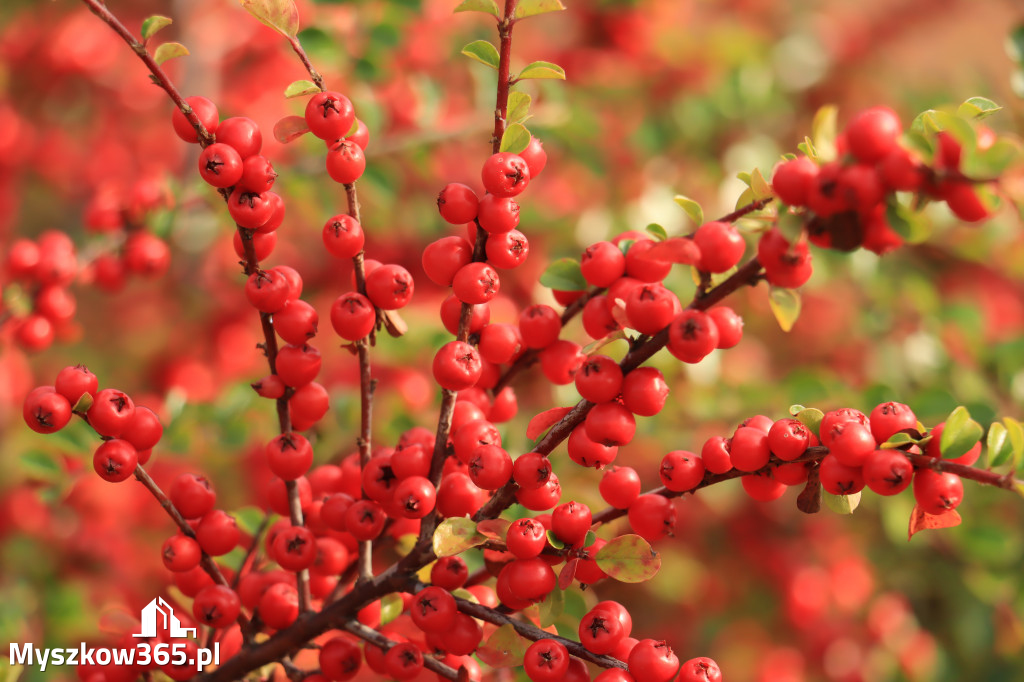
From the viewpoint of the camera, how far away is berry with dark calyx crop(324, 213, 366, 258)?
69 centimetres

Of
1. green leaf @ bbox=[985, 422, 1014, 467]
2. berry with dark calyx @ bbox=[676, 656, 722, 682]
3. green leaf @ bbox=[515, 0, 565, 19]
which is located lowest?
berry with dark calyx @ bbox=[676, 656, 722, 682]

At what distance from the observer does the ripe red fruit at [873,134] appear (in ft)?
1.73

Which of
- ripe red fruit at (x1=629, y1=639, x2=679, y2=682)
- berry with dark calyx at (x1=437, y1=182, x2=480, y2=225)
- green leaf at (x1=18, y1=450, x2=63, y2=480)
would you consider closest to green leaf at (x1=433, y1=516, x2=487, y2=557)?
ripe red fruit at (x1=629, y1=639, x2=679, y2=682)

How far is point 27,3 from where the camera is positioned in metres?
2.14

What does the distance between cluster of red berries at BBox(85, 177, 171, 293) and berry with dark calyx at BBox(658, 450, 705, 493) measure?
896 mm

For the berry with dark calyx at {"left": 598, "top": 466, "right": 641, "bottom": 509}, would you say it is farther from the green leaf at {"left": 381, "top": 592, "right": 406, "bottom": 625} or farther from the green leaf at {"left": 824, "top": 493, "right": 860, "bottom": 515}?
the green leaf at {"left": 381, "top": 592, "right": 406, "bottom": 625}

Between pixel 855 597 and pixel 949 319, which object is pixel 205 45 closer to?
pixel 949 319

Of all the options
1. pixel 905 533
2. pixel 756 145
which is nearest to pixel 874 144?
pixel 905 533

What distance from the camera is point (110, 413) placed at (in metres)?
0.72

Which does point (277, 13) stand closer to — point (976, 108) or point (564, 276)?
point (564, 276)

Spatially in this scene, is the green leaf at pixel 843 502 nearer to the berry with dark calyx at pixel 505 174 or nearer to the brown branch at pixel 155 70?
the berry with dark calyx at pixel 505 174

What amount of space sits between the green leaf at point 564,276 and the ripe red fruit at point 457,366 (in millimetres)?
122

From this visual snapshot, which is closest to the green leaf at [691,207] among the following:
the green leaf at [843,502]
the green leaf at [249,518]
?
the green leaf at [843,502]

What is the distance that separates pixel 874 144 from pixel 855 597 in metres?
1.67
